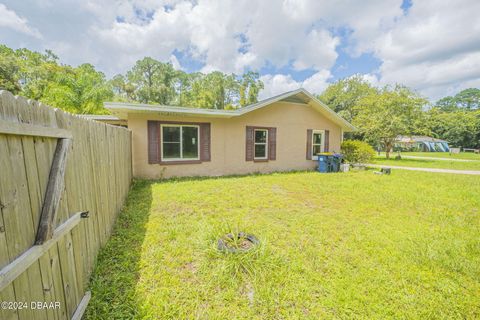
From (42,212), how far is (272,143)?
9.27 m

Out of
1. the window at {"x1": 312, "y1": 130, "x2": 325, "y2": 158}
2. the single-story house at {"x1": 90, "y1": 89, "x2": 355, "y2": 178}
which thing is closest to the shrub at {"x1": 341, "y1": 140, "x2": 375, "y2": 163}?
the single-story house at {"x1": 90, "y1": 89, "x2": 355, "y2": 178}

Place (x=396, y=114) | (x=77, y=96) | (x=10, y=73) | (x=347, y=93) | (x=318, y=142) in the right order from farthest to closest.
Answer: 1. (x=347, y=93)
2. (x=10, y=73)
3. (x=396, y=114)
4. (x=77, y=96)
5. (x=318, y=142)

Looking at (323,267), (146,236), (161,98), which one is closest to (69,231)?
(146,236)

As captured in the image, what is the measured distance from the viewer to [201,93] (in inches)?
1268

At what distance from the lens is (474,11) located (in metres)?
8.60

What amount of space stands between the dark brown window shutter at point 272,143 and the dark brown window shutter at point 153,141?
5.13 m

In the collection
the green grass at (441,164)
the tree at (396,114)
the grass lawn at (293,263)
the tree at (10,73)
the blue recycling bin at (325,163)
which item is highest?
the tree at (10,73)

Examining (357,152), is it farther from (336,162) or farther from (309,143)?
(309,143)

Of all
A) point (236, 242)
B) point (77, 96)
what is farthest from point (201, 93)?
point (236, 242)

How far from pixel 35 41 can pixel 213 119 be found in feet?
103

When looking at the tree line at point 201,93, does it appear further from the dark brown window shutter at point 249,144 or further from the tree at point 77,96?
the dark brown window shutter at point 249,144

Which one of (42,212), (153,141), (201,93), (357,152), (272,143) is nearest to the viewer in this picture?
(42,212)

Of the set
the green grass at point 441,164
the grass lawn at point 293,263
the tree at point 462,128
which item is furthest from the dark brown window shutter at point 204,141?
the tree at point 462,128

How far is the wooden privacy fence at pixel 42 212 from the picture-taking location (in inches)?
42.9
